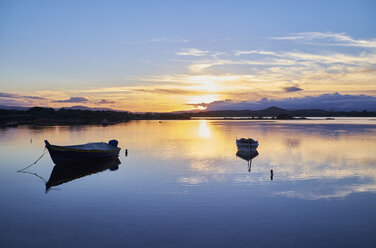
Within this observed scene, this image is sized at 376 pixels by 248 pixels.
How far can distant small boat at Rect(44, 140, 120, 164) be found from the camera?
32.0 meters

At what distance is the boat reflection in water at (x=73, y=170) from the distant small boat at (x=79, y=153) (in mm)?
591

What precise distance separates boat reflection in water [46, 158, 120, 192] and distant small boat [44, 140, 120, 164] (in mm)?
591

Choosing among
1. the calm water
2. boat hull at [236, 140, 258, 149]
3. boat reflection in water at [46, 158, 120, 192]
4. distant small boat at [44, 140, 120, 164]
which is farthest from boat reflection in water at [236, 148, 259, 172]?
distant small boat at [44, 140, 120, 164]

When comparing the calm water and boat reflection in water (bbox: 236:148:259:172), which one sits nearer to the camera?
the calm water

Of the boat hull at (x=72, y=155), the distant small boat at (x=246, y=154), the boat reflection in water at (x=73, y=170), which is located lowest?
the boat reflection in water at (x=73, y=170)

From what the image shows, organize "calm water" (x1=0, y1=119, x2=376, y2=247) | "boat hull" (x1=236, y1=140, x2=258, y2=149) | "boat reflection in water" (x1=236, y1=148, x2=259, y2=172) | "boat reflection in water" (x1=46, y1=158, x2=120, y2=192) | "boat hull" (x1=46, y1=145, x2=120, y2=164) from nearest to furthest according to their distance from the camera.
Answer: "calm water" (x1=0, y1=119, x2=376, y2=247) → "boat reflection in water" (x1=46, y1=158, x2=120, y2=192) → "boat hull" (x1=46, y1=145, x2=120, y2=164) → "boat reflection in water" (x1=236, y1=148, x2=259, y2=172) → "boat hull" (x1=236, y1=140, x2=258, y2=149)

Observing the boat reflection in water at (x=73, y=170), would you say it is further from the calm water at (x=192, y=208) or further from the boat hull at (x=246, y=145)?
the boat hull at (x=246, y=145)

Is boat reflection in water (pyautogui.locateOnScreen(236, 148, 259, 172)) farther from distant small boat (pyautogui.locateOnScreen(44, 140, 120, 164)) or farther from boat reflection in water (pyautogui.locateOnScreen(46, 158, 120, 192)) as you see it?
distant small boat (pyautogui.locateOnScreen(44, 140, 120, 164))

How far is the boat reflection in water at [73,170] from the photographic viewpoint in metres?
26.0

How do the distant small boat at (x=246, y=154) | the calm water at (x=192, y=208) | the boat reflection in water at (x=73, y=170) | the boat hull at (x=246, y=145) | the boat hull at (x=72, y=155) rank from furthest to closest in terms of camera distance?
the boat hull at (x=246, y=145) → the distant small boat at (x=246, y=154) → the boat hull at (x=72, y=155) → the boat reflection in water at (x=73, y=170) → the calm water at (x=192, y=208)

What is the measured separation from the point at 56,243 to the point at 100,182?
41.9 ft

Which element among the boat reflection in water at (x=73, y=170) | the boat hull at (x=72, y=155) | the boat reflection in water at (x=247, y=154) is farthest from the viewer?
the boat reflection in water at (x=247, y=154)

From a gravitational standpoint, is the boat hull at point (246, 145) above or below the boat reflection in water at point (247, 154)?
above

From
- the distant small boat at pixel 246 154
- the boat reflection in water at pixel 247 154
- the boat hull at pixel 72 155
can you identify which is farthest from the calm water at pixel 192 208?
the distant small boat at pixel 246 154
